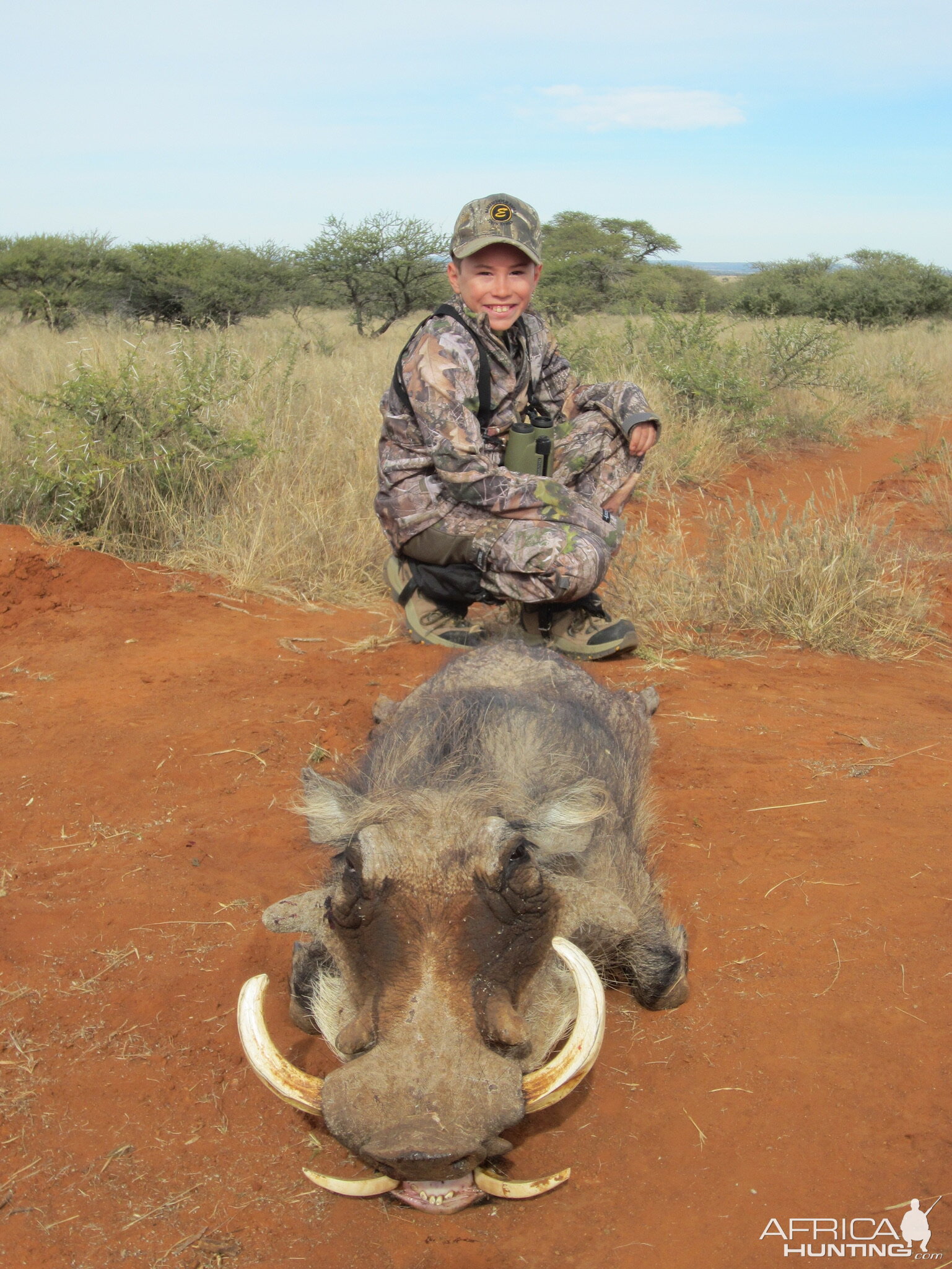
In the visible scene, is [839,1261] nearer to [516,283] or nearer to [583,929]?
[583,929]

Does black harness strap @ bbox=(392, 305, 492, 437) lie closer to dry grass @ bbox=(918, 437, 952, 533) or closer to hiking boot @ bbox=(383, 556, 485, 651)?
hiking boot @ bbox=(383, 556, 485, 651)

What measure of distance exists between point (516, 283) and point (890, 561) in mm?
2515

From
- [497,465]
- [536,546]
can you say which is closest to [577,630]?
[536,546]

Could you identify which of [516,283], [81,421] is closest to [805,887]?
[516,283]

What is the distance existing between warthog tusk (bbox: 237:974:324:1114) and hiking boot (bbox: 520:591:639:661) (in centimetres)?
270

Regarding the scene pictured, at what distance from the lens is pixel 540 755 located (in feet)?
7.74

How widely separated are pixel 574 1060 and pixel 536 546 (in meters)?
2.67

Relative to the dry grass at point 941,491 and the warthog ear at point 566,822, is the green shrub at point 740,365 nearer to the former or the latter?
the dry grass at point 941,491

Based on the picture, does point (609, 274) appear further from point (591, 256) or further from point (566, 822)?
point (566, 822)

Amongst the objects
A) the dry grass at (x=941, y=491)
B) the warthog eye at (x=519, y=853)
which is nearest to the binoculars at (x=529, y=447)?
the warthog eye at (x=519, y=853)

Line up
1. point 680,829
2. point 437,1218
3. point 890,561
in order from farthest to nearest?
point 890,561 < point 680,829 < point 437,1218

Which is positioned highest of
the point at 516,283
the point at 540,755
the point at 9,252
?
the point at 9,252

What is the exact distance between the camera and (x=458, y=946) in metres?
1.67

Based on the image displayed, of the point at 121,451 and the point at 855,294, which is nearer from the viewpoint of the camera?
the point at 121,451
